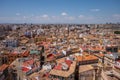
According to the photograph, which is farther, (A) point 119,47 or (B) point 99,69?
(A) point 119,47

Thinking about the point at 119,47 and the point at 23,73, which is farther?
the point at 119,47

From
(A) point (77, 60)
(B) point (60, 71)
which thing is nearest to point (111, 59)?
(A) point (77, 60)

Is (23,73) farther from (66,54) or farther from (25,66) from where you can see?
(66,54)

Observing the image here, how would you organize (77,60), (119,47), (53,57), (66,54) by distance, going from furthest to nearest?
1. (119,47)
2. (66,54)
3. (53,57)
4. (77,60)

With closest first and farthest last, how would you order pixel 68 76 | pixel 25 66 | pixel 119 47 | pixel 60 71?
pixel 68 76, pixel 60 71, pixel 25 66, pixel 119 47

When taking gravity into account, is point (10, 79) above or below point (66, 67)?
below

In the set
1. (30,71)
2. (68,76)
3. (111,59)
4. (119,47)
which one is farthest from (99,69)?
(119,47)

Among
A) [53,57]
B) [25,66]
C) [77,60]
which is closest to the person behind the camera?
[25,66]

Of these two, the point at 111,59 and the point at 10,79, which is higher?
the point at 111,59

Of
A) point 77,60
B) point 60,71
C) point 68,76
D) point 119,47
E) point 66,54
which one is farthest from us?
point 119,47

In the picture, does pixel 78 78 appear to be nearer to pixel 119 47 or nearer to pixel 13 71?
pixel 13 71
